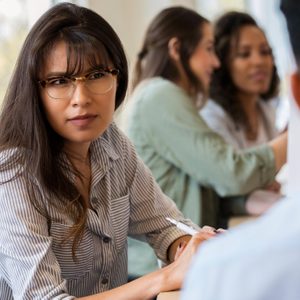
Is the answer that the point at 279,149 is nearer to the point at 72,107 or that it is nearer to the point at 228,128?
the point at 228,128

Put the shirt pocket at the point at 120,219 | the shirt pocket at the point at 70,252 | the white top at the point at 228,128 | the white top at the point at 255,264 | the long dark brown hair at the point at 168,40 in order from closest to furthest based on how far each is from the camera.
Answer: the white top at the point at 255,264
the shirt pocket at the point at 70,252
the shirt pocket at the point at 120,219
the long dark brown hair at the point at 168,40
the white top at the point at 228,128

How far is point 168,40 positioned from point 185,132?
Result: 1.05 ft

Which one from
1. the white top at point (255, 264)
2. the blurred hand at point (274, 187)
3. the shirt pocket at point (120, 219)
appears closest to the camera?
the white top at point (255, 264)

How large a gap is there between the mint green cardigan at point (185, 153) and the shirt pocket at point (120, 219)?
0.61 m

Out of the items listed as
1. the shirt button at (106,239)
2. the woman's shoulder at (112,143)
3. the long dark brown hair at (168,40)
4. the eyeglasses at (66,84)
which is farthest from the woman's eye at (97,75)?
the long dark brown hair at (168,40)

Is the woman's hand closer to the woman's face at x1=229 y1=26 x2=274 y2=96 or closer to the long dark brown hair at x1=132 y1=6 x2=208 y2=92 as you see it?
the long dark brown hair at x1=132 y1=6 x2=208 y2=92

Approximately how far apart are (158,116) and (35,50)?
2.60ft

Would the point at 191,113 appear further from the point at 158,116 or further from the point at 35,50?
the point at 35,50

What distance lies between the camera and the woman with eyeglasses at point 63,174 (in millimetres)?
1173

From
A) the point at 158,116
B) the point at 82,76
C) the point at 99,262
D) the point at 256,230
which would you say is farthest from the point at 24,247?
the point at 158,116

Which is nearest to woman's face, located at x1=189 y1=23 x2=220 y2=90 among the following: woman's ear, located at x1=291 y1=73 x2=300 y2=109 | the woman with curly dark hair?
the woman with curly dark hair

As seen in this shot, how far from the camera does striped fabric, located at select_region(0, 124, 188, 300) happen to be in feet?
3.83

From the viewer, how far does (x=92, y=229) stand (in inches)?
50.8

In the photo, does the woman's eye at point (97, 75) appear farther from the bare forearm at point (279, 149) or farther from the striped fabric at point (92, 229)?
the bare forearm at point (279, 149)
